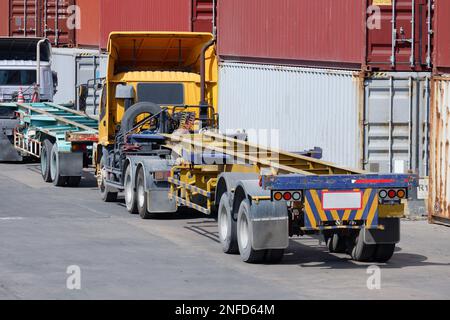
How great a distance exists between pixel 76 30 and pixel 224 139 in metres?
26.4

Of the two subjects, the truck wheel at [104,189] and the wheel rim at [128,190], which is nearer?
the wheel rim at [128,190]

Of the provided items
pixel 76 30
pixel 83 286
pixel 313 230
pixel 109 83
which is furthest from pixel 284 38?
pixel 76 30

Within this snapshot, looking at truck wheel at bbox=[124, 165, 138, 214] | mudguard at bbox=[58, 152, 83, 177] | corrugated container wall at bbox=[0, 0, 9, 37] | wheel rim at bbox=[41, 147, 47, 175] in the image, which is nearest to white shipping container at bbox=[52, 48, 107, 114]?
corrugated container wall at bbox=[0, 0, 9, 37]

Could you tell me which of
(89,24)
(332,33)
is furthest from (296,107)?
(89,24)

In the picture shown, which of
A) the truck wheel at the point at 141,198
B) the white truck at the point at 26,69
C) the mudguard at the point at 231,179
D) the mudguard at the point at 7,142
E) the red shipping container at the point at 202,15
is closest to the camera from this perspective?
the mudguard at the point at 231,179

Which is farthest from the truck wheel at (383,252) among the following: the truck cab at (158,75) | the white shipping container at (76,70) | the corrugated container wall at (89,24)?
the corrugated container wall at (89,24)

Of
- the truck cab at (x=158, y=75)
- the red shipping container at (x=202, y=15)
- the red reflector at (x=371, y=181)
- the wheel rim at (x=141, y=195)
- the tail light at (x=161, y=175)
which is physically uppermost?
the red shipping container at (x=202, y=15)

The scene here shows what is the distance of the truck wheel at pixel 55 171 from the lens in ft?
83.1

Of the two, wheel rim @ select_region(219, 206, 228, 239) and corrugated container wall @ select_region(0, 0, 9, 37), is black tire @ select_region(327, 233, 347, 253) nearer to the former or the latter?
wheel rim @ select_region(219, 206, 228, 239)

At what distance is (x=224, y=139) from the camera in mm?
18484

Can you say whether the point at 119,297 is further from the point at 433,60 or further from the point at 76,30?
the point at 76,30

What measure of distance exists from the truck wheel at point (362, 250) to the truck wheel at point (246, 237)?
1.29 meters

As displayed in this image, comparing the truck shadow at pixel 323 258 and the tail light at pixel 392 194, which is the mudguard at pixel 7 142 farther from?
the tail light at pixel 392 194

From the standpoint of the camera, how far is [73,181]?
2569 cm
